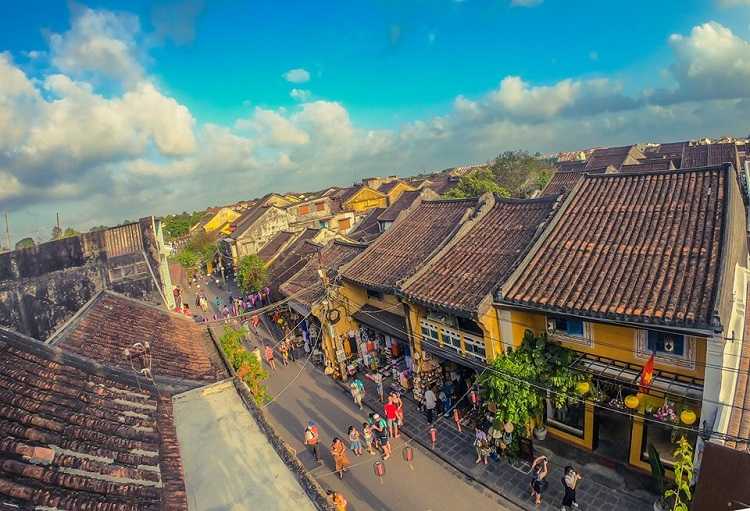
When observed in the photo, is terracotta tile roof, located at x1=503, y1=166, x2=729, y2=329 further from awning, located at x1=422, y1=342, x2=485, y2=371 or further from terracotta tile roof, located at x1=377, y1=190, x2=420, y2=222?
terracotta tile roof, located at x1=377, y1=190, x2=420, y2=222

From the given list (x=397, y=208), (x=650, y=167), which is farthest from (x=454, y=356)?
(x=650, y=167)

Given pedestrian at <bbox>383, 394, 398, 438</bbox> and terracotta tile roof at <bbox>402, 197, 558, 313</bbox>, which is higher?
terracotta tile roof at <bbox>402, 197, 558, 313</bbox>

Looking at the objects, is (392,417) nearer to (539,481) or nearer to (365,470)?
(365,470)

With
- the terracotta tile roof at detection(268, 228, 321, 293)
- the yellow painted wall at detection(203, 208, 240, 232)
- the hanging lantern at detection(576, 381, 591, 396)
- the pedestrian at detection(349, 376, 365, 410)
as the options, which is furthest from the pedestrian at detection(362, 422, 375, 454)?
the yellow painted wall at detection(203, 208, 240, 232)

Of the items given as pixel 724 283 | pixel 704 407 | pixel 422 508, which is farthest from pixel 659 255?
pixel 422 508

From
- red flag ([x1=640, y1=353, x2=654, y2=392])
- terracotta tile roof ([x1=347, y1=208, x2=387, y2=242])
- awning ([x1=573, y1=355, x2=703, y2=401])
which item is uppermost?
terracotta tile roof ([x1=347, y1=208, x2=387, y2=242])

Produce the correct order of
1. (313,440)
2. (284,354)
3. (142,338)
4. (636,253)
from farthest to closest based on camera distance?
1. (284,354)
2. (313,440)
3. (142,338)
4. (636,253)

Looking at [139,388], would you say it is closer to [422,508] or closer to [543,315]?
[422,508]
